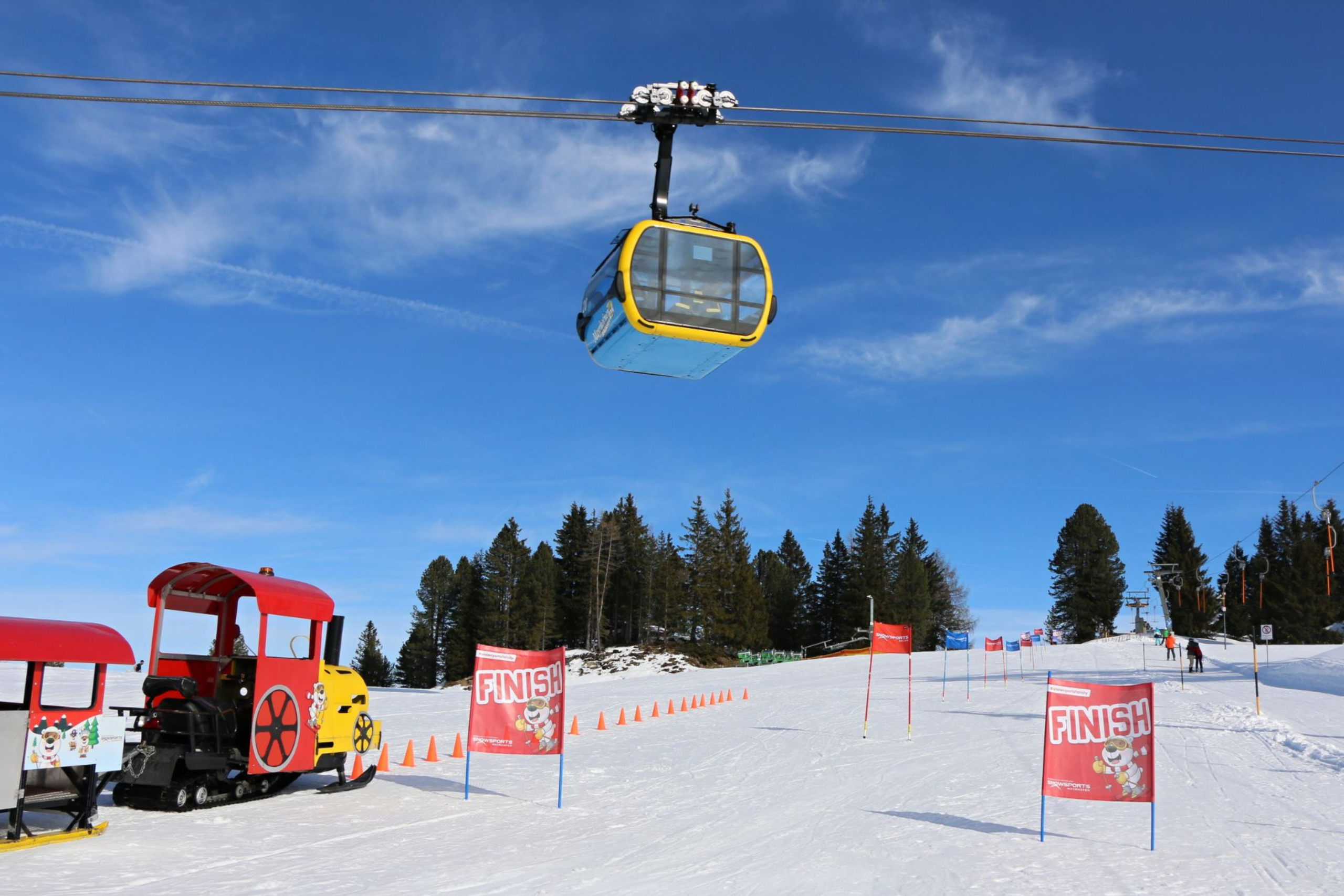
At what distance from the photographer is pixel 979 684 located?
128ft

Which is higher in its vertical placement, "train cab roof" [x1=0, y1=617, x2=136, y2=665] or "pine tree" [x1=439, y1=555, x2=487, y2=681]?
"train cab roof" [x1=0, y1=617, x2=136, y2=665]

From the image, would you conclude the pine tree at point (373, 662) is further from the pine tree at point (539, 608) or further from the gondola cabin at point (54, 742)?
the gondola cabin at point (54, 742)

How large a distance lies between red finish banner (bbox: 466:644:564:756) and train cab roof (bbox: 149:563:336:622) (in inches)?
95.0

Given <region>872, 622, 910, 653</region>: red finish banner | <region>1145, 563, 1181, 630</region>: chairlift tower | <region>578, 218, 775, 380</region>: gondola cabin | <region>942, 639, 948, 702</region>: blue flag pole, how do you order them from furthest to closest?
1. <region>1145, 563, 1181, 630</region>: chairlift tower
2. <region>942, 639, 948, 702</region>: blue flag pole
3. <region>872, 622, 910, 653</region>: red finish banner
4. <region>578, 218, 775, 380</region>: gondola cabin

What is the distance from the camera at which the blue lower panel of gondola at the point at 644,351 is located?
1045 cm

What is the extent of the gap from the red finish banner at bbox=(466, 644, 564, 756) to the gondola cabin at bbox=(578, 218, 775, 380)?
189 inches

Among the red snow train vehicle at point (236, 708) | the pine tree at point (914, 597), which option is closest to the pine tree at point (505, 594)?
the pine tree at point (914, 597)

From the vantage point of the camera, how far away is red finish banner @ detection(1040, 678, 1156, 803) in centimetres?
1118

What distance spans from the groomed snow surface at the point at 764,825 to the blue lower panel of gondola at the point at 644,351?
17.5 ft

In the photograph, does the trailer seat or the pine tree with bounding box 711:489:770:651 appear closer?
the trailer seat

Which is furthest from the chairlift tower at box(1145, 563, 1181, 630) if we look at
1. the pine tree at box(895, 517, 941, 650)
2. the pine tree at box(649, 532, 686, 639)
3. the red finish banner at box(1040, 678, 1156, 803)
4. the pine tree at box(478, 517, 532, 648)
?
the red finish banner at box(1040, 678, 1156, 803)

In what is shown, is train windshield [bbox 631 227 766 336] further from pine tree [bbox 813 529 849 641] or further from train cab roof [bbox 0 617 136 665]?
pine tree [bbox 813 529 849 641]

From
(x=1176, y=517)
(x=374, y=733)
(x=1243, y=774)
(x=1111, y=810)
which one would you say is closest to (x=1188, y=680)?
(x=1243, y=774)

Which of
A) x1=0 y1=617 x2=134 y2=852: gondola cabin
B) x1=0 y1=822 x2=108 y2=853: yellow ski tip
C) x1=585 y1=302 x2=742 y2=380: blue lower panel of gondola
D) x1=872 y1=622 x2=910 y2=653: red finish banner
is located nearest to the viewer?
x1=0 y1=822 x2=108 y2=853: yellow ski tip
